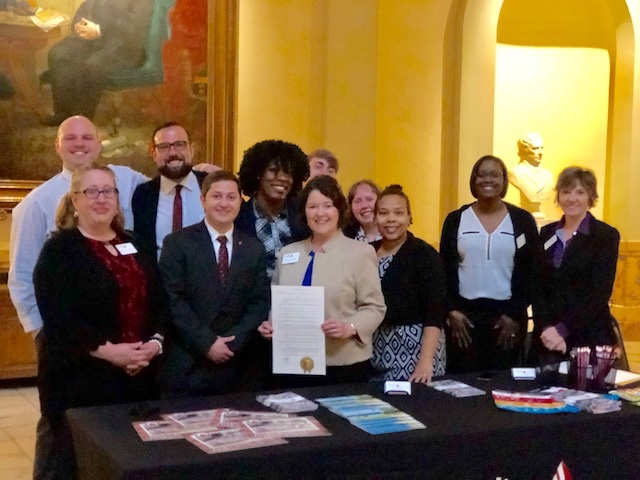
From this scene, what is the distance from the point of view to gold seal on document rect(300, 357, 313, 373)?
3.48 m

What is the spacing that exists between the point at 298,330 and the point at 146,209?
1241 mm

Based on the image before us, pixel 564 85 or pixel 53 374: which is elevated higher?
pixel 564 85

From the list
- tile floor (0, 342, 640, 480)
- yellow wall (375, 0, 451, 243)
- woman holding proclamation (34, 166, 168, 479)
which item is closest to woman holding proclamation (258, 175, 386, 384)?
woman holding proclamation (34, 166, 168, 479)

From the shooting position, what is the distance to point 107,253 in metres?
3.40

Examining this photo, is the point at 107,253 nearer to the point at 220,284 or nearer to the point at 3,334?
the point at 220,284

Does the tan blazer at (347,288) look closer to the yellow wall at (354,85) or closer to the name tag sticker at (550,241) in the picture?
the name tag sticker at (550,241)

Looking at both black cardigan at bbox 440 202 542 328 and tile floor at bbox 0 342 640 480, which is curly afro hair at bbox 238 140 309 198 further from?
tile floor at bbox 0 342 640 480

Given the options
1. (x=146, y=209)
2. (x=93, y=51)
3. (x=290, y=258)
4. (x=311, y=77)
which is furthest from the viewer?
(x=311, y=77)

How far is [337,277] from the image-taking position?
3.60m

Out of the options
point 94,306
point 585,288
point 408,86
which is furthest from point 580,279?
point 408,86

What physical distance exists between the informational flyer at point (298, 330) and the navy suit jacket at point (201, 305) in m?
0.17

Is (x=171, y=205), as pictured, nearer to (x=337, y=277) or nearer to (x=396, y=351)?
(x=337, y=277)

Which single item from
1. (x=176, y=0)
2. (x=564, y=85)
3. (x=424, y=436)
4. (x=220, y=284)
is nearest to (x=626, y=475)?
(x=424, y=436)

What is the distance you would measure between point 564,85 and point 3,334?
23.3 feet
